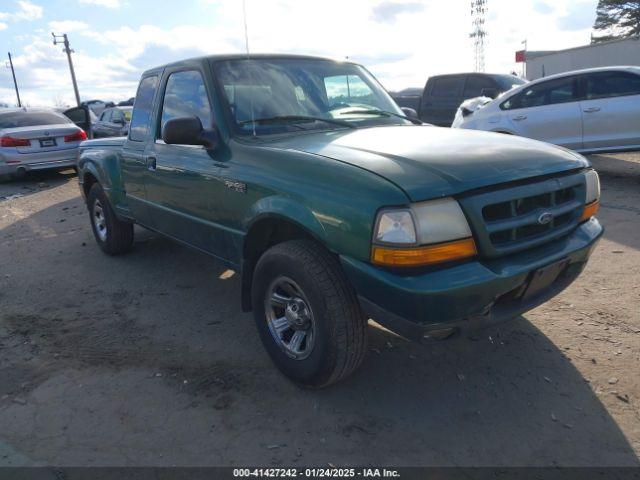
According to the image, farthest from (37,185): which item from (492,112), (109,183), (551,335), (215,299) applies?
(551,335)

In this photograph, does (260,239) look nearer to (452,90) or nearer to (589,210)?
(589,210)

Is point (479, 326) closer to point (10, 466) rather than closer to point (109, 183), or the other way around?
point (10, 466)

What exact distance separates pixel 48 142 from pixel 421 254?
10.3 meters

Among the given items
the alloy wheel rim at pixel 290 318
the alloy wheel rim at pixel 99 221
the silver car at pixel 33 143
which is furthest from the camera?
the silver car at pixel 33 143

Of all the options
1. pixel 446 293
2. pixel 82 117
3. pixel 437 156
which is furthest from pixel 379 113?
pixel 82 117

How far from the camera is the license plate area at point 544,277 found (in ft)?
8.41

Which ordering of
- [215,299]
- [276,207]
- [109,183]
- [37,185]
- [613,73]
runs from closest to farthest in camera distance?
[276,207], [215,299], [109,183], [613,73], [37,185]

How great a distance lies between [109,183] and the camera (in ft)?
16.6

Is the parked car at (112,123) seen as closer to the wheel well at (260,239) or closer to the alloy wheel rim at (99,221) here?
the alloy wheel rim at (99,221)

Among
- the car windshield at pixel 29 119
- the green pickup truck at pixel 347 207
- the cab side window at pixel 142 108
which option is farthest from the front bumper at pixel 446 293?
the car windshield at pixel 29 119

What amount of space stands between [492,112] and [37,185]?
9010 millimetres

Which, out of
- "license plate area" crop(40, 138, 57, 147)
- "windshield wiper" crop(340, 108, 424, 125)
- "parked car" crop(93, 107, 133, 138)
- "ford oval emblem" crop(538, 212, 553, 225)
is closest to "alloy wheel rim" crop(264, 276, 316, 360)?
"ford oval emblem" crop(538, 212, 553, 225)

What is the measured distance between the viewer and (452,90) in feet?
40.2

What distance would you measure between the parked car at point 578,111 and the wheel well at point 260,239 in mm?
6323
